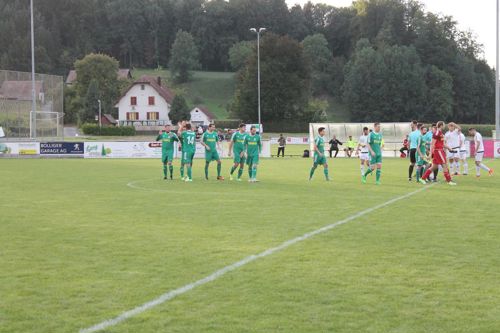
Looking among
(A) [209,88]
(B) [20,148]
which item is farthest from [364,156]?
(A) [209,88]

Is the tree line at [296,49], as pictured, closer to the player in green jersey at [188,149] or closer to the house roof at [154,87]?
Answer: the house roof at [154,87]

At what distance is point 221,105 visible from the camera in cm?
13450

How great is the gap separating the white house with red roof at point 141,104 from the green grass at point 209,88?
51.3 feet

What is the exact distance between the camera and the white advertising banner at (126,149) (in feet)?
146

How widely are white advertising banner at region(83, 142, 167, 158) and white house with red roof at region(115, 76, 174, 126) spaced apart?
6917cm

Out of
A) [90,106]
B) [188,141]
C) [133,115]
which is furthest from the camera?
[133,115]

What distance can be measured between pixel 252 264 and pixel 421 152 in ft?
48.4

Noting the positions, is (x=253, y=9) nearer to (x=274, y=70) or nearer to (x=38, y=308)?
(x=274, y=70)

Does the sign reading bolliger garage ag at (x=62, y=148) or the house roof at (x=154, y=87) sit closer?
the sign reading bolliger garage ag at (x=62, y=148)

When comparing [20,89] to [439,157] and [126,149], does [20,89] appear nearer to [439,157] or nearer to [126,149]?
[126,149]

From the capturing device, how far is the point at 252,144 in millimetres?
22703

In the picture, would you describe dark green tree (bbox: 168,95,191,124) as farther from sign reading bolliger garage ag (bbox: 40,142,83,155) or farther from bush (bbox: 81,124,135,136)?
sign reading bolliger garage ag (bbox: 40,142,83,155)

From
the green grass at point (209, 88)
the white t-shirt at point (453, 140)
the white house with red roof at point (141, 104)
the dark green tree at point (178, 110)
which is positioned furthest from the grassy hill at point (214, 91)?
the white t-shirt at point (453, 140)

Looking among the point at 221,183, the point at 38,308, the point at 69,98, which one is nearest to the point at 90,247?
the point at 38,308
